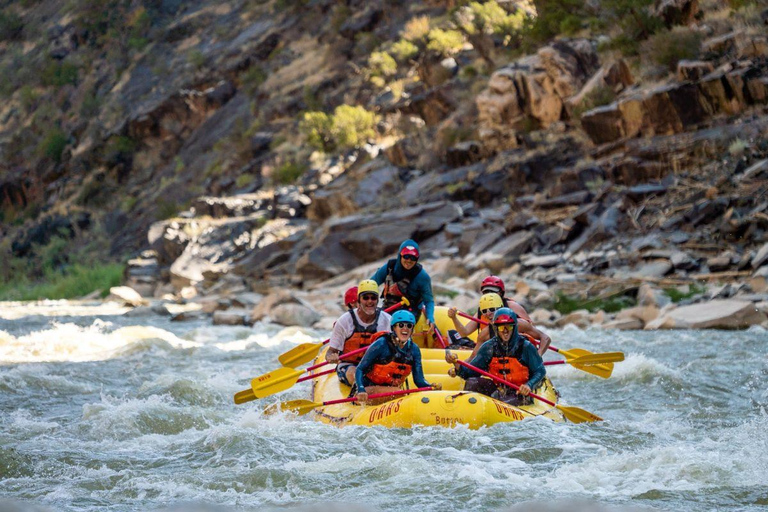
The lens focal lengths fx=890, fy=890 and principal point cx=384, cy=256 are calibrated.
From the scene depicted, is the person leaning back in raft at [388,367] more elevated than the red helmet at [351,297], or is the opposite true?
the red helmet at [351,297]

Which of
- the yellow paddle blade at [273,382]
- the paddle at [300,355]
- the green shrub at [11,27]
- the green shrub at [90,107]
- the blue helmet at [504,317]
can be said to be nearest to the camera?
the blue helmet at [504,317]

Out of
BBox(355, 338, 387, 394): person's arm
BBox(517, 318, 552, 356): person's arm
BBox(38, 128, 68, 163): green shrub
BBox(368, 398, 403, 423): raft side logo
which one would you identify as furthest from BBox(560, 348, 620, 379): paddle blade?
BBox(38, 128, 68, 163): green shrub

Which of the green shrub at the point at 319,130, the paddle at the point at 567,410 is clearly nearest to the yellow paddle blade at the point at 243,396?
the paddle at the point at 567,410

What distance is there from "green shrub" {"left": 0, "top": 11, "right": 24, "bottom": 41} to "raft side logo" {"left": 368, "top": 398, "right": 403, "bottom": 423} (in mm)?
59359

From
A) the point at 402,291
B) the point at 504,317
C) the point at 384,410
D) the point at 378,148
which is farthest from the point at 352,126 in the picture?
the point at 384,410

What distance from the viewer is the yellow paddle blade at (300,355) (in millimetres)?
9633

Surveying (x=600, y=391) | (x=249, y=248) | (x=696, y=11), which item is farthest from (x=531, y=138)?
(x=600, y=391)

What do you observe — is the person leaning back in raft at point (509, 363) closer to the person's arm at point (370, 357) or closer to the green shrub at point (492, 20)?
the person's arm at point (370, 357)

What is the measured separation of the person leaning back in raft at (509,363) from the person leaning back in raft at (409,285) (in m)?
1.79

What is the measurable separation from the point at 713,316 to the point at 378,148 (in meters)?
18.8

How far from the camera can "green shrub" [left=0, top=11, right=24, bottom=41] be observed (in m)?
59.1

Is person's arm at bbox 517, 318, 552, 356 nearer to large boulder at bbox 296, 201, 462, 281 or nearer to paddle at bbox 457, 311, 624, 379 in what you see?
paddle at bbox 457, 311, 624, 379

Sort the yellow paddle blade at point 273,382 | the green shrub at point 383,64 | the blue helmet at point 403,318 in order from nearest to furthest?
the blue helmet at point 403,318 → the yellow paddle blade at point 273,382 → the green shrub at point 383,64

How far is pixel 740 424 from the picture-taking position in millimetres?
7148
